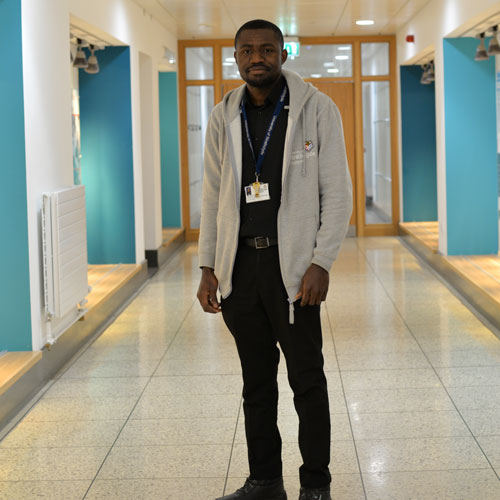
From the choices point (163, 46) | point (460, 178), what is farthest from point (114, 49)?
point (460, 178)

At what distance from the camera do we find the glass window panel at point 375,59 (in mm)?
13539

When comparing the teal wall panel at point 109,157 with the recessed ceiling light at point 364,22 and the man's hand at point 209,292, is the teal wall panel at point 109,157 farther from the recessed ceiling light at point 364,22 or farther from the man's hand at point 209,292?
the man's hand at point 209,292

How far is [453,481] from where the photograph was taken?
363 centimetres

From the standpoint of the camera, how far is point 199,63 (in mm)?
13547

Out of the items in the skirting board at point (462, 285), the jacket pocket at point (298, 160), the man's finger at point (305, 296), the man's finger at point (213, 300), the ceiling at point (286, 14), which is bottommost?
the skirting board at point (462, 285)

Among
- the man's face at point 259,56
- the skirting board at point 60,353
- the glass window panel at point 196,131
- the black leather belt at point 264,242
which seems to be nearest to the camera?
the man's face at point 259,56

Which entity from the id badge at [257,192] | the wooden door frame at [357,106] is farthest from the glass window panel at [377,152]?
the id badge at [257,192]

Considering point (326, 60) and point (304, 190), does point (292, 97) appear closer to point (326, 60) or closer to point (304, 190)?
point (304, 190)

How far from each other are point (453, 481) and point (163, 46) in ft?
29.7

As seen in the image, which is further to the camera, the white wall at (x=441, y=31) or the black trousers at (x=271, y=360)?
the white wall at (x=441, y=31)

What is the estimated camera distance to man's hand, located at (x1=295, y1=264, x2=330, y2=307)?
9.73 ft

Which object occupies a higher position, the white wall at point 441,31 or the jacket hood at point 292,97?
the white wall at point 441,31

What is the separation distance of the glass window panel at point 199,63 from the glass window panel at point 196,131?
16 centimetres

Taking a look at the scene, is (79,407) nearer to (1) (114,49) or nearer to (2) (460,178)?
(1) (114,49)
